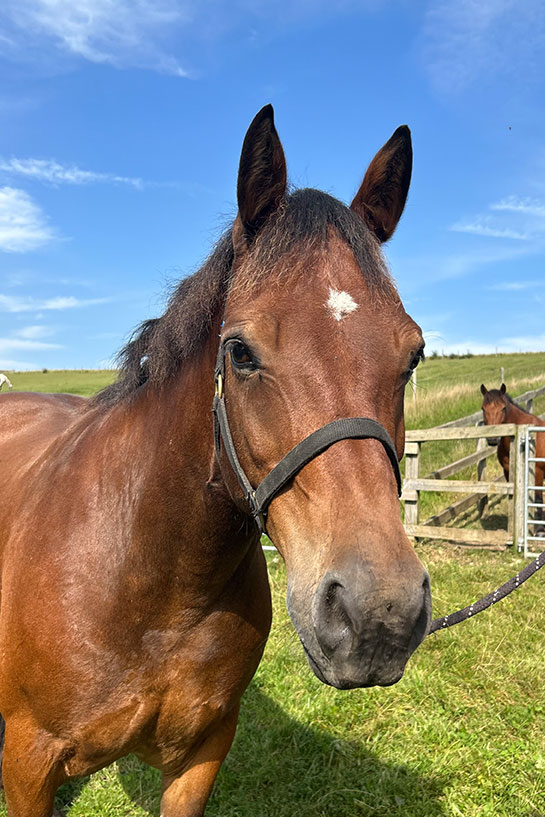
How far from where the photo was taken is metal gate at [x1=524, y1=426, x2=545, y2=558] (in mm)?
7852

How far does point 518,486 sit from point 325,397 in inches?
291

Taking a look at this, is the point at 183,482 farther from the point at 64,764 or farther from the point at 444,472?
the point at 444,472

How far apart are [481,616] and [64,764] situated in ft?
15.1

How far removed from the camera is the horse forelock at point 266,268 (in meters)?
1.76

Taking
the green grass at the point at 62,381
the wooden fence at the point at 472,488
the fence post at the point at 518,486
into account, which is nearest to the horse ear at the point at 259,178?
the wooden fence at the point at 472,488

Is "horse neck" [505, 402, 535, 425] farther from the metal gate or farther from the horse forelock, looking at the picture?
the horse forelock

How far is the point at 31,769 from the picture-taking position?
2223mm

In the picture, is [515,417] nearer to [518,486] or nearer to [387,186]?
[518,486]

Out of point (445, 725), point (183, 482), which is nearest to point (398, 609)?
point (183, 482)

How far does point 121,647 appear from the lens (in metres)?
2.16

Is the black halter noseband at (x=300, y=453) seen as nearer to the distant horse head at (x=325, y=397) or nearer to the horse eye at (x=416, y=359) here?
the distant horse head at (x=325, y=397)

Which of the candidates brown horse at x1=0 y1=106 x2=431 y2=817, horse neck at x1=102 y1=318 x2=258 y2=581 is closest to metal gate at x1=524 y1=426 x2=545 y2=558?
brown horse at x1=0 y1=106 x2=431 y2=817

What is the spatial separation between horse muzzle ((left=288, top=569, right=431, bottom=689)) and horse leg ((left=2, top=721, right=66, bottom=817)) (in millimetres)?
1378

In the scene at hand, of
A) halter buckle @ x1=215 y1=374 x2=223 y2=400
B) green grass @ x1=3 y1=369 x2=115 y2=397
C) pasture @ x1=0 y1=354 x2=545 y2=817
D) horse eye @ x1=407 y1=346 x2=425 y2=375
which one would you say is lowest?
pasture @ x1=0 y1=354 x2=545 y2=817
